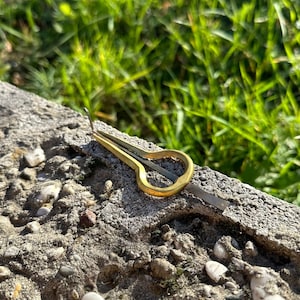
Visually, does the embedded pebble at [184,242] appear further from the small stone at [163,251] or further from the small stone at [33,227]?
the small stone at [33,227]

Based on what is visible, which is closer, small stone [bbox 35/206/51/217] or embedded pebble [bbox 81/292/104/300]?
embedded pebble [bbox 81/292/104/300]

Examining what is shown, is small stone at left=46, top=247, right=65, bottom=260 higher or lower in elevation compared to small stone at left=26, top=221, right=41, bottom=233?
higher

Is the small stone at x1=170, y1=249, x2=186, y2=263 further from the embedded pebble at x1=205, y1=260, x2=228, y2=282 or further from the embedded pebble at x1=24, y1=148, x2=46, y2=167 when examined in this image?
the embedded pebble at x1=24, y1=148, x2=46, y2=167

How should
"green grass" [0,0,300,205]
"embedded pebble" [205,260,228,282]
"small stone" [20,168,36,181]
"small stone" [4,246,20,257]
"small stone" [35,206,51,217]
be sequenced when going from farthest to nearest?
"green grass" [0,0,300,205] → "small stone" [20,168,36,181] → "small stone" [35,206,51,217] → "small stone" [4,246,20,257] → "embedded pebble" [205,260,228,282]

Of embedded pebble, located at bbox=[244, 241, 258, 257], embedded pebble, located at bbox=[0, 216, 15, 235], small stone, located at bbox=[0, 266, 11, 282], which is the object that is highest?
embedded pebble, located at bbox=[244, 241, 258, 257]

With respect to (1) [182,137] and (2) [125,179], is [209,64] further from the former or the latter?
(2) [125,179]

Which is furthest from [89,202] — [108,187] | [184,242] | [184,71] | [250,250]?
[184,71]

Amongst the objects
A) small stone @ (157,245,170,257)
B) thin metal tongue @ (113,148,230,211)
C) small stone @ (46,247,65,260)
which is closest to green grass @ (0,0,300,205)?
thin metal tongue @ (113,148,230,211)

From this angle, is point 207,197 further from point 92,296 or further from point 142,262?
point 92,296
